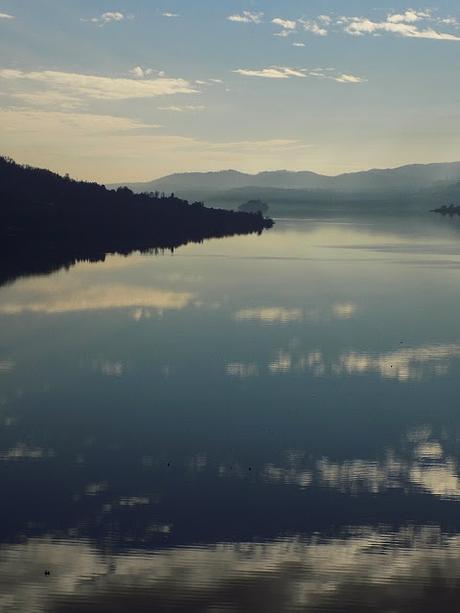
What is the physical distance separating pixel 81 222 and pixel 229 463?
379ft

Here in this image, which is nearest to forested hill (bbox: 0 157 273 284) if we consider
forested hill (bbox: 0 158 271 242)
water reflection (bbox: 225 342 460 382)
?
forested hill (bbox: 0 158 271 242)

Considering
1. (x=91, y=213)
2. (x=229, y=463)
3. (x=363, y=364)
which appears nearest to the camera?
(x=229, y=463)

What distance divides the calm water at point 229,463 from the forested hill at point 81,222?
38.4 metres

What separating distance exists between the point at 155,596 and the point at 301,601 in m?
2.53

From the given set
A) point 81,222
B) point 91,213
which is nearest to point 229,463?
point 81,222

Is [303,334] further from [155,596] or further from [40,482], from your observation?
[155,596]

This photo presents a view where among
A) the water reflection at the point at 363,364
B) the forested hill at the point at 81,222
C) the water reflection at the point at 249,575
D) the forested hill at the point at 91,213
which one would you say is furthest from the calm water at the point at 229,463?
the forested hill at the point at 91,213

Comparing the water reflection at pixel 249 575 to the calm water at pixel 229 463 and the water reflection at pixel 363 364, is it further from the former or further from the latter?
the water reflection at pixel 363 364

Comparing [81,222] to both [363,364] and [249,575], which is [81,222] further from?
[249,575]

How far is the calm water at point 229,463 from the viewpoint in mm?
15188

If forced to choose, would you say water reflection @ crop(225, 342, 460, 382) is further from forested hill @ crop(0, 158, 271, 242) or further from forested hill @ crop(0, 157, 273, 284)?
forested hill @ crop(0, 158, 271, 242)

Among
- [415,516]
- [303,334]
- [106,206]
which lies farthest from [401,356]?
[106,206]

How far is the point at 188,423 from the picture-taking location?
81.7 feet

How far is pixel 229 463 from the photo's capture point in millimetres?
21203
